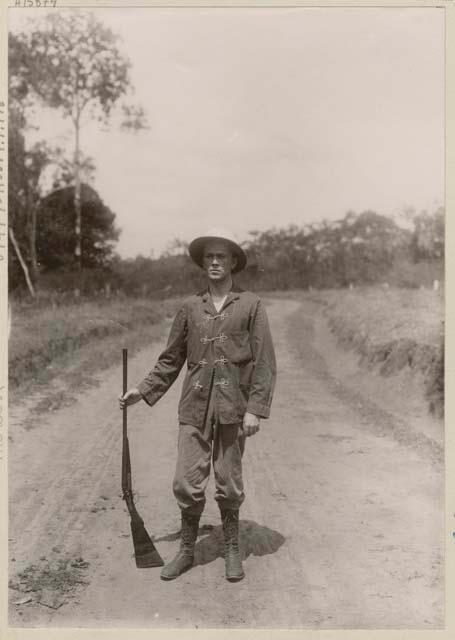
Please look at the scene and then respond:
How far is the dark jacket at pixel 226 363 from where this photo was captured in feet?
12.6

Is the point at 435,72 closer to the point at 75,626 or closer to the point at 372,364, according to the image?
the point at 75,626

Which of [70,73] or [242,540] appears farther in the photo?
[70,73]

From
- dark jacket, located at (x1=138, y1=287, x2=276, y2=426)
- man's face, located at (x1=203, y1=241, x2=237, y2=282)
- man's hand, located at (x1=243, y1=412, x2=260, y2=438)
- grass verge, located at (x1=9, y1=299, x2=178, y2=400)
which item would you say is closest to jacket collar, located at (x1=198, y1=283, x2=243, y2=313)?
dark jacket, located at (x1=138, y1=287, x2=276, y2=426)

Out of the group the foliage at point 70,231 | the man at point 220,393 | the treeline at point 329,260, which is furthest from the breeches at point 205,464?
the foliage at point 70,231

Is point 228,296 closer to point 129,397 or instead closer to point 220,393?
point 220,393

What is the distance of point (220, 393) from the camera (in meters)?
3.84

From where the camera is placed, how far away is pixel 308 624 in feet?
11.3

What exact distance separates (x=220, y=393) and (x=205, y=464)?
1.40ft

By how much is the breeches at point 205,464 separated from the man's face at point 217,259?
857 mm

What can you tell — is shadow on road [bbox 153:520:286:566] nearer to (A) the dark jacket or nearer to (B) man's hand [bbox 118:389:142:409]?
(A) the dark jacket

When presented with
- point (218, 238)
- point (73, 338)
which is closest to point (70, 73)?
point (73, 338)

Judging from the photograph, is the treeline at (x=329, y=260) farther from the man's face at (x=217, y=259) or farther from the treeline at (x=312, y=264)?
the man's face at (x=217, y=259)

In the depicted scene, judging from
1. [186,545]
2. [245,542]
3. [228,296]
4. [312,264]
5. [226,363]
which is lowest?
[245,542]

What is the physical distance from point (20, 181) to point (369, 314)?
9.30m
